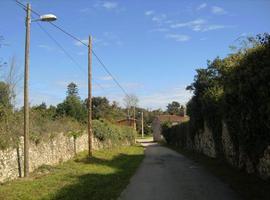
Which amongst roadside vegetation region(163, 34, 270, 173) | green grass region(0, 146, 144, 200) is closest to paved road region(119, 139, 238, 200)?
green grass region(0, 146, 144, 200)

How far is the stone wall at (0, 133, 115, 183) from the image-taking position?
59.3 ft

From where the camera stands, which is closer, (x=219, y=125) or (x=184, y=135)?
(x=219, y=125)

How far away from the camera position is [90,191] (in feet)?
50.2

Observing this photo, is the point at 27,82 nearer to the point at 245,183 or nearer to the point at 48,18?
the point at 48,18

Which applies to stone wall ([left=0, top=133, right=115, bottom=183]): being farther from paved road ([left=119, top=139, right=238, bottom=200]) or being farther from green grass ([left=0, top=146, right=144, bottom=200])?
paved road ([left=119, top=139, right=238, bottom=200])

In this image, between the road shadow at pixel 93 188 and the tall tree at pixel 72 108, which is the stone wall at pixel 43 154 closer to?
the road shadow at pixel 93 188

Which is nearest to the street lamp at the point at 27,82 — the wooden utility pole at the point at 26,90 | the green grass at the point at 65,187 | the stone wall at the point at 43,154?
the wooden utility pole at the point at 26,90

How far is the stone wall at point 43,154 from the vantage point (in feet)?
59.3

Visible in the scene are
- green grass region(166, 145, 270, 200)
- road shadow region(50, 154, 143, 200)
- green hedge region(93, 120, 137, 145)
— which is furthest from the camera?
green hedge region(93, 120, 137, 145)

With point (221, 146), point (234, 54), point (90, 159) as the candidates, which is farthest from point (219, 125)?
point (90, 159)

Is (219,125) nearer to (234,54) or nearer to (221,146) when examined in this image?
(221,146)

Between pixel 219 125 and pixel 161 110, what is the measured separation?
14972 cm

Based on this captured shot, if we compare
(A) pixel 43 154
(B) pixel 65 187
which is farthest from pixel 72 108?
(B) pixel 65 187

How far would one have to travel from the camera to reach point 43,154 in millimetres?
23562
